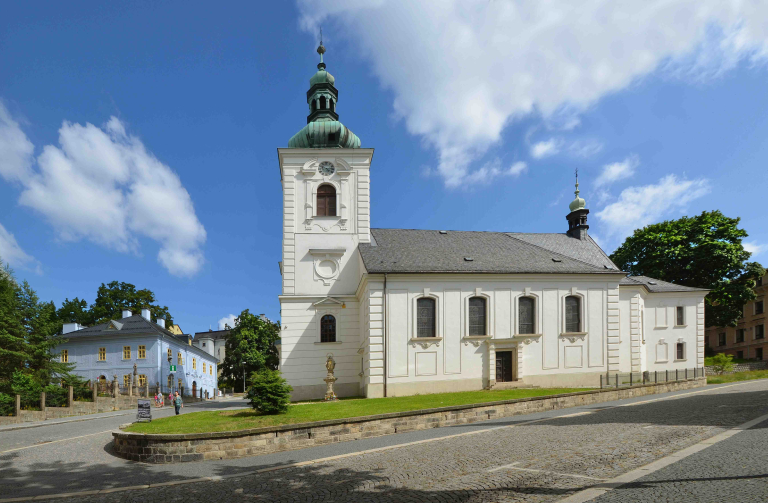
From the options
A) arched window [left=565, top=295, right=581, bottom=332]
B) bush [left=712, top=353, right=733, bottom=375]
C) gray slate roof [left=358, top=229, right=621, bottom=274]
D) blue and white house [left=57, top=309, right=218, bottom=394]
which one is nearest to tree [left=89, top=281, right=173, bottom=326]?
blue and white house [left=57, top=309, right=218, bottom=394]

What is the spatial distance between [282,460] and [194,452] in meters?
2.49

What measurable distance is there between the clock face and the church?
0.07 meters

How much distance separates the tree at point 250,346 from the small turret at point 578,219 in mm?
32698

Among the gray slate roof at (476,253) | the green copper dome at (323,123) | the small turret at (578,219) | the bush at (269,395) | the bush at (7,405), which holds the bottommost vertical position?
the bush at (7,405)

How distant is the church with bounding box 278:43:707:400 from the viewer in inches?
1071

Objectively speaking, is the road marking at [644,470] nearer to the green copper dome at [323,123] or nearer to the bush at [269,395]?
the bush at [269,395]

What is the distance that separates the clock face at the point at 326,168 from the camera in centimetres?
3145

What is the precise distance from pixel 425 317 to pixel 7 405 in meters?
22.8

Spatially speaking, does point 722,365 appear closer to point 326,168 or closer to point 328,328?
point 328,328

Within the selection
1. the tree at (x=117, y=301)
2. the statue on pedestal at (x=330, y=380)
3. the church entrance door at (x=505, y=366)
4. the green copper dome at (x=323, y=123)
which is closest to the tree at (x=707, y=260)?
the church entrance door at (x=505, y=366)

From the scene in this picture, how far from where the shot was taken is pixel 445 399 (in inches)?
877

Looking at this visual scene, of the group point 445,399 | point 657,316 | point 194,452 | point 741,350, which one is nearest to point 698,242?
point 657,316

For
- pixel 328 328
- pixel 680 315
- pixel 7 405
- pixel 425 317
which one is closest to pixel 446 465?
pixel 425 317

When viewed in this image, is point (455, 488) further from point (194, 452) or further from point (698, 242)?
point (698, 242)
